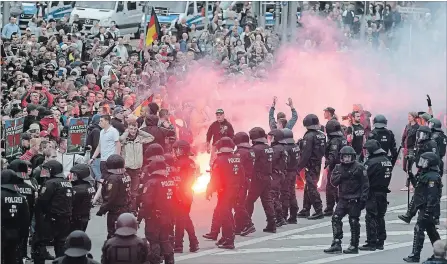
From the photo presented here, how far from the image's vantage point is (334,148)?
827 inches

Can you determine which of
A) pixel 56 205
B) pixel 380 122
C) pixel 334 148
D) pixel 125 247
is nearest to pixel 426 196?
pixel 334 148

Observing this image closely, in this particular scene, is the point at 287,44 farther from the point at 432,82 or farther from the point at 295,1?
the point at 432,82

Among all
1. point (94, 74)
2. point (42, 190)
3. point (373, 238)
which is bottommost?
point (373, 238)

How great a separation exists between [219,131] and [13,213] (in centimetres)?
681

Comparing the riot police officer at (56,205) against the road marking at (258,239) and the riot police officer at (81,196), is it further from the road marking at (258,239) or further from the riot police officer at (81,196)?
the road marking at (258,239)

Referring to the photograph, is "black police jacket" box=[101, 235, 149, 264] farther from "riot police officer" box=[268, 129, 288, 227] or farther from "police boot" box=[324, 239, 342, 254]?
"riot police officer" box=[268, 129, 288, 227]

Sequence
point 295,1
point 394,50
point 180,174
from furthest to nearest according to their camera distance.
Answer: point 394,50 < point 295,1 < point 180,174

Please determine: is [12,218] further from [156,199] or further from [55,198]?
[156,199]

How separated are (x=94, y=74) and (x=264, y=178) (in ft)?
27.9

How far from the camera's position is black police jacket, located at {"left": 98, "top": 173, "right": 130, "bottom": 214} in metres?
16.9

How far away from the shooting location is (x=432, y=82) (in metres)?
34.2

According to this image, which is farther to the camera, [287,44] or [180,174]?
[287,44]

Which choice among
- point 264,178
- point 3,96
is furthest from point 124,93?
point 264,178

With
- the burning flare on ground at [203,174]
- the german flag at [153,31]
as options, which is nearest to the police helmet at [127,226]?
the burning flare on ground at [203,174]
